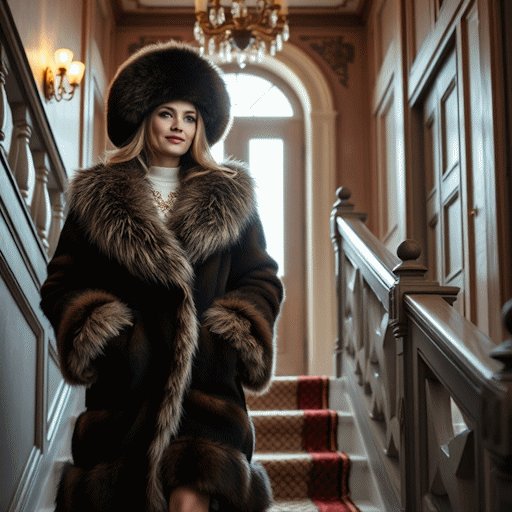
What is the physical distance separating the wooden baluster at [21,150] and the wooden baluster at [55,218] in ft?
2.14

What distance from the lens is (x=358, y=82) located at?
7.19 m

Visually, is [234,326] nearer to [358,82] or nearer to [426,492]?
[426,492]

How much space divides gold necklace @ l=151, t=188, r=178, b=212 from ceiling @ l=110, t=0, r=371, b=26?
511cm

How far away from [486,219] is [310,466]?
4.71 feet

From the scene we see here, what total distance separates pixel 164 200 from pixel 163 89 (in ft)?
1.12

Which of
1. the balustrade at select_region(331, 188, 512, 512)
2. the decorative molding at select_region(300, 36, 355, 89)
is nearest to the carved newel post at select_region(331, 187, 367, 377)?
the balustrade at select_region(331, 188, 512, 512)

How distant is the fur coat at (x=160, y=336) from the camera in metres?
1.98

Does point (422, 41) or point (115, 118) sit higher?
point (422, 41)

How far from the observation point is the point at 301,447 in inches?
139

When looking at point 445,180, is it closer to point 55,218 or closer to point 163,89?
point 55,218

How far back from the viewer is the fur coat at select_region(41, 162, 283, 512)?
6.48 ft

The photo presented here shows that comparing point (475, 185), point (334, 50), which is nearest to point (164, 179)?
point (475, 185)

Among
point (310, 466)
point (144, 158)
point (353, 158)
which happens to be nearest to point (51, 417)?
point (310, 466)

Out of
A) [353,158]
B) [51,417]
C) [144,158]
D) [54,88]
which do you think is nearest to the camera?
[144,158]
